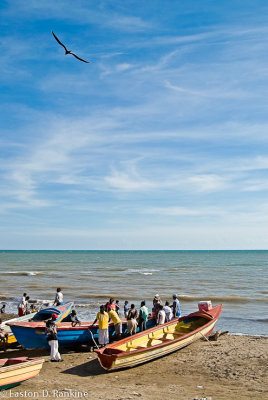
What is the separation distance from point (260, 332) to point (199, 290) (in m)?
17.9

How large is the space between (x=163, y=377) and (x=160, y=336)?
3.29m

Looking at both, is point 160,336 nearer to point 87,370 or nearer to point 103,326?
point 103,326

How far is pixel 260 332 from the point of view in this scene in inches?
771

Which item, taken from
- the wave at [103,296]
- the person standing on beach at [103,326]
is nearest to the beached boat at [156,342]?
the person standing on beach at [103,326]

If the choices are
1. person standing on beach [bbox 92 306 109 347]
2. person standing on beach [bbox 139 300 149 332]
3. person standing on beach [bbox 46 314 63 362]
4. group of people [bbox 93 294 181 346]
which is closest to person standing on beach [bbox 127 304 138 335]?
group of people [bbox 93 294 181 346]

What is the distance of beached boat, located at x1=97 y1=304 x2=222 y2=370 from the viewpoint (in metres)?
12.0

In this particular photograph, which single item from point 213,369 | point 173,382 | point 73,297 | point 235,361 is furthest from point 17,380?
point 73,297

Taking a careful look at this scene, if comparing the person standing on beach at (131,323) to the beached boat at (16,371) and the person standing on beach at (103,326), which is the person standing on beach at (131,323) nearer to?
the person standing on beach at (103,326)

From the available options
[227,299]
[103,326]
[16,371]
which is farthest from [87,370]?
[227,299]

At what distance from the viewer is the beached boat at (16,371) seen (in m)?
10.2

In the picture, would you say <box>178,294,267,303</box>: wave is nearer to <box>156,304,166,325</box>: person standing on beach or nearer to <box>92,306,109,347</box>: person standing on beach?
<box>156,304,166,325</box>: person standing on beach

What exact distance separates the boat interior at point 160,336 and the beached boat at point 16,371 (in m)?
2.40

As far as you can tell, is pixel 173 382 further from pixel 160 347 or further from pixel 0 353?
pixel 0 353

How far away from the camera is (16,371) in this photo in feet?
34.4
